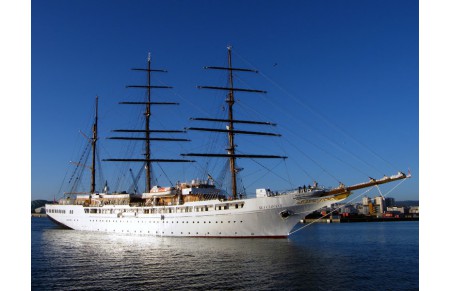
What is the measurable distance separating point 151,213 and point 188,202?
7220 millimetres

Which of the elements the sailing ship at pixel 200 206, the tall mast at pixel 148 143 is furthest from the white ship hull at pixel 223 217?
the tall mast at pixel 148 143

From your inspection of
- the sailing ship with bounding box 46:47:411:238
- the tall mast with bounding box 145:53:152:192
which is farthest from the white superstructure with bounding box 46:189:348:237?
the tall mast with bounding box 145:53:152:192

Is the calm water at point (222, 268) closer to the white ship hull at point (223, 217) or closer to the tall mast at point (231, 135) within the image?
the white ship hull at point (223, 217)

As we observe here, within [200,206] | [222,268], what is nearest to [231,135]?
[200,206]

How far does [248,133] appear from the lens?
52406mm

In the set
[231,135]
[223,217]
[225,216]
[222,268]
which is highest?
[231,135]

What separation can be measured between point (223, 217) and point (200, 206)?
12.6 feet

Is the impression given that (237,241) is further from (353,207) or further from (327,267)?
(353,207)

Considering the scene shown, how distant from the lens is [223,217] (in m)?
43.3

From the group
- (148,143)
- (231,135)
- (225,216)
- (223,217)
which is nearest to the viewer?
(225,216)

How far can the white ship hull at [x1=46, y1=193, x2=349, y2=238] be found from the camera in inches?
1609

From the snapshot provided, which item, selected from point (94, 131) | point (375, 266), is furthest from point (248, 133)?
point (94, 131)

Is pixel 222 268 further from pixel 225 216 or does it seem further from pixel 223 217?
pixel 223 217

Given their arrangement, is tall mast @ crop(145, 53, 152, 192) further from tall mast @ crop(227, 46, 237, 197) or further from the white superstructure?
tall mast @ crop(227, 46, 237, 197)
